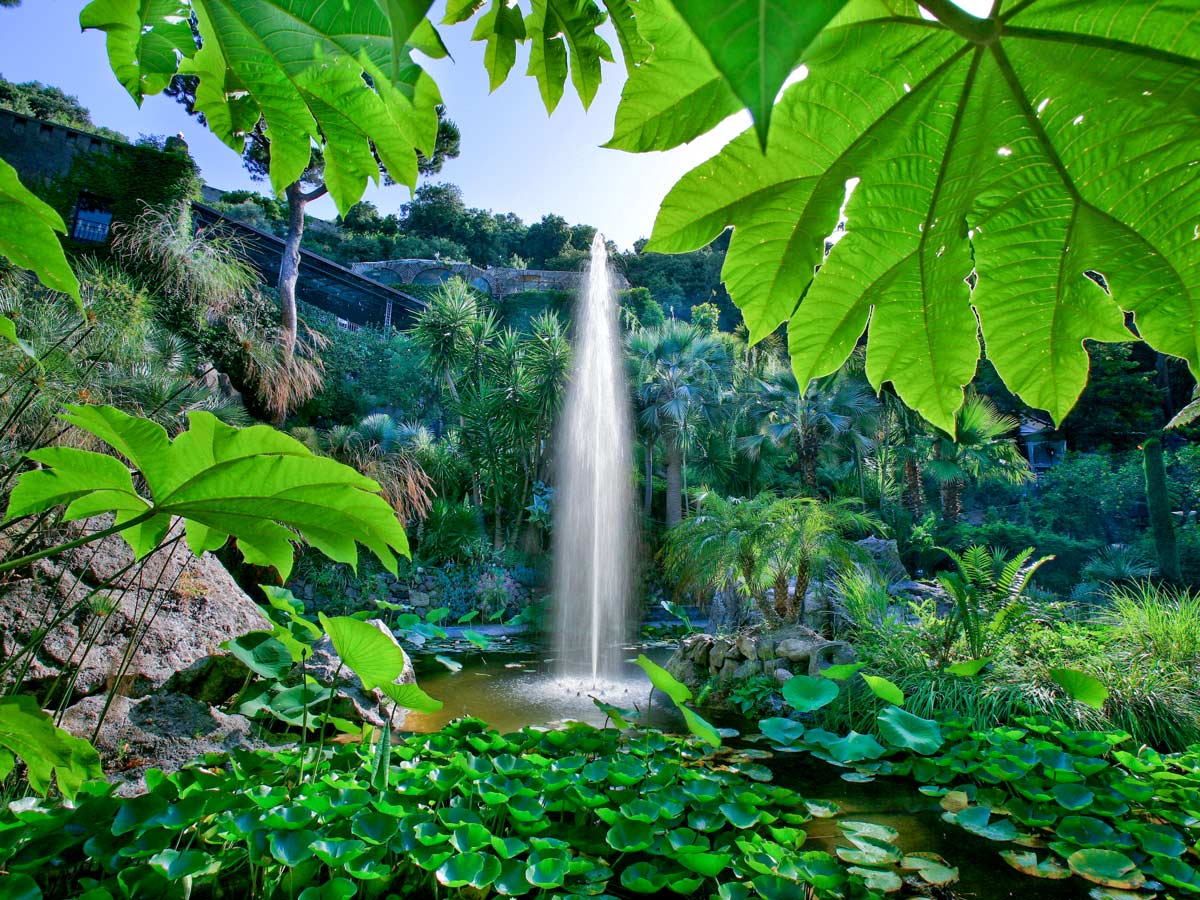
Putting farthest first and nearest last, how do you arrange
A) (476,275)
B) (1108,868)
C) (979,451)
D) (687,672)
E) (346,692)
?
1. (476,275)
2. (979,451)
3. (687,672)
4. (346,692)
5. (1108,868)

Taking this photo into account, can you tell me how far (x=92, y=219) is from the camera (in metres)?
11.0

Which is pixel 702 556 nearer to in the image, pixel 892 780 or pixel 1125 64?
pixel 892 780

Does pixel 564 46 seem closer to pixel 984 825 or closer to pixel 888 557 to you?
pixel 984 825

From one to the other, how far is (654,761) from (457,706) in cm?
232

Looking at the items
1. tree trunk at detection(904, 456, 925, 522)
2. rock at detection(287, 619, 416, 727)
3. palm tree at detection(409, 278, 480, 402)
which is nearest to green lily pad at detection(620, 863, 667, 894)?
rock at detection(287, 619, 416, 727)

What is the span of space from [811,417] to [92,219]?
1370 cm

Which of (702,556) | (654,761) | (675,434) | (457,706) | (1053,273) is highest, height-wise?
(675,434)

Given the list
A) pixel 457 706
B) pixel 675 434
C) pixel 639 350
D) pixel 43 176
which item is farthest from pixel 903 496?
pixel 43 176

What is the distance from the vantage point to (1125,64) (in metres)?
0.48

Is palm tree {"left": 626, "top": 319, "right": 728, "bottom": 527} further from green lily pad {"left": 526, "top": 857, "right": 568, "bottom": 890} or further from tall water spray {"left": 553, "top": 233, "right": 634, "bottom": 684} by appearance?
green lily pad {"left": 526, "top": 857, "right": 568, "bottom": 890}

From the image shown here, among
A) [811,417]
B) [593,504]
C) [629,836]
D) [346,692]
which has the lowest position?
[346,692]

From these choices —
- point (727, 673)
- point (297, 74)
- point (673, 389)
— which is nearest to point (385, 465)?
point (727, 673)

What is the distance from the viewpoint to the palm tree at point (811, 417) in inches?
521

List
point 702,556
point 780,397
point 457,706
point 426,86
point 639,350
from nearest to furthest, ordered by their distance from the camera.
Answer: point 426,86, point 457,706, point 702,556, point 780,397, point 639,350
